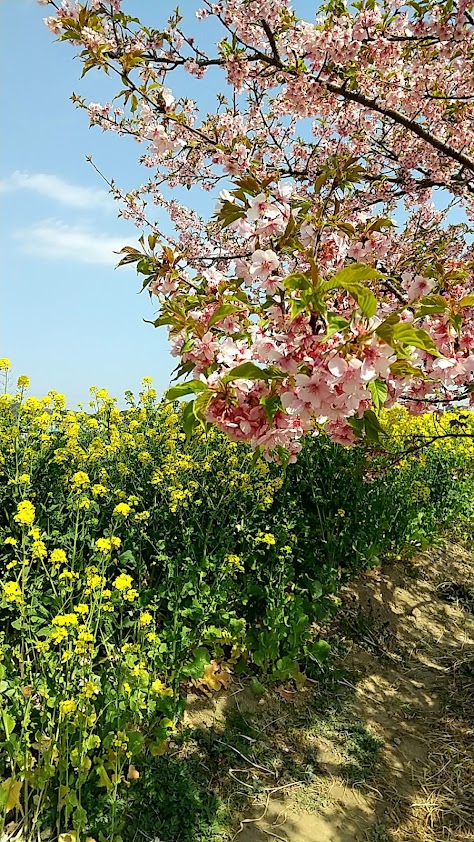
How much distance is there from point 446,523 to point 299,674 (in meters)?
2.87

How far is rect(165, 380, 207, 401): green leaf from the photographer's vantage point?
1.34 m

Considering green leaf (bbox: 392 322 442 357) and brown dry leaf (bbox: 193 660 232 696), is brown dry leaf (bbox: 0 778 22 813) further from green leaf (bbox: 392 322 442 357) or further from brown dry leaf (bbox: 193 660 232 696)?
green leaf (bbox: 392 322 442 357)

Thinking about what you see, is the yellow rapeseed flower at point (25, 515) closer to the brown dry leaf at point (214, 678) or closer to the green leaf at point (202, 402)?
the green leaf at point (202, 402)

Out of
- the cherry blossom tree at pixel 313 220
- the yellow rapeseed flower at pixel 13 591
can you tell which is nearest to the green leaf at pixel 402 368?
the cherry blossom tree at pixel 313 220

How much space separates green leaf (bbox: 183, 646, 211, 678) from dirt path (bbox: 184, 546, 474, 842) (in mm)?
329

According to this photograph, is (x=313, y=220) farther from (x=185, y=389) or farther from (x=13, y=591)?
(x=13, y=591)

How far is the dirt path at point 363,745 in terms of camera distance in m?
2.67

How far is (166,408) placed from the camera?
4.43 meters

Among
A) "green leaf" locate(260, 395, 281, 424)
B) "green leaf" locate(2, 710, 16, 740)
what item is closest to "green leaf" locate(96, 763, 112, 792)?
"green leaf" locate(2, 710, 16, 740)

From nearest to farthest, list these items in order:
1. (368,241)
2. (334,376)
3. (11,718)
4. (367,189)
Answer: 1. (334,376)
2. (368,241)
3. (11,718)
4. (367,189)

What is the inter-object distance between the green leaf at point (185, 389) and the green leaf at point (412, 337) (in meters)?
0.45

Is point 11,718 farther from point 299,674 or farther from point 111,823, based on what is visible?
point 299,674

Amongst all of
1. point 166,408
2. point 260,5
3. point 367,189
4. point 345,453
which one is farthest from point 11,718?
point 367,189

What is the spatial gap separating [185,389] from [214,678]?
2.25m
